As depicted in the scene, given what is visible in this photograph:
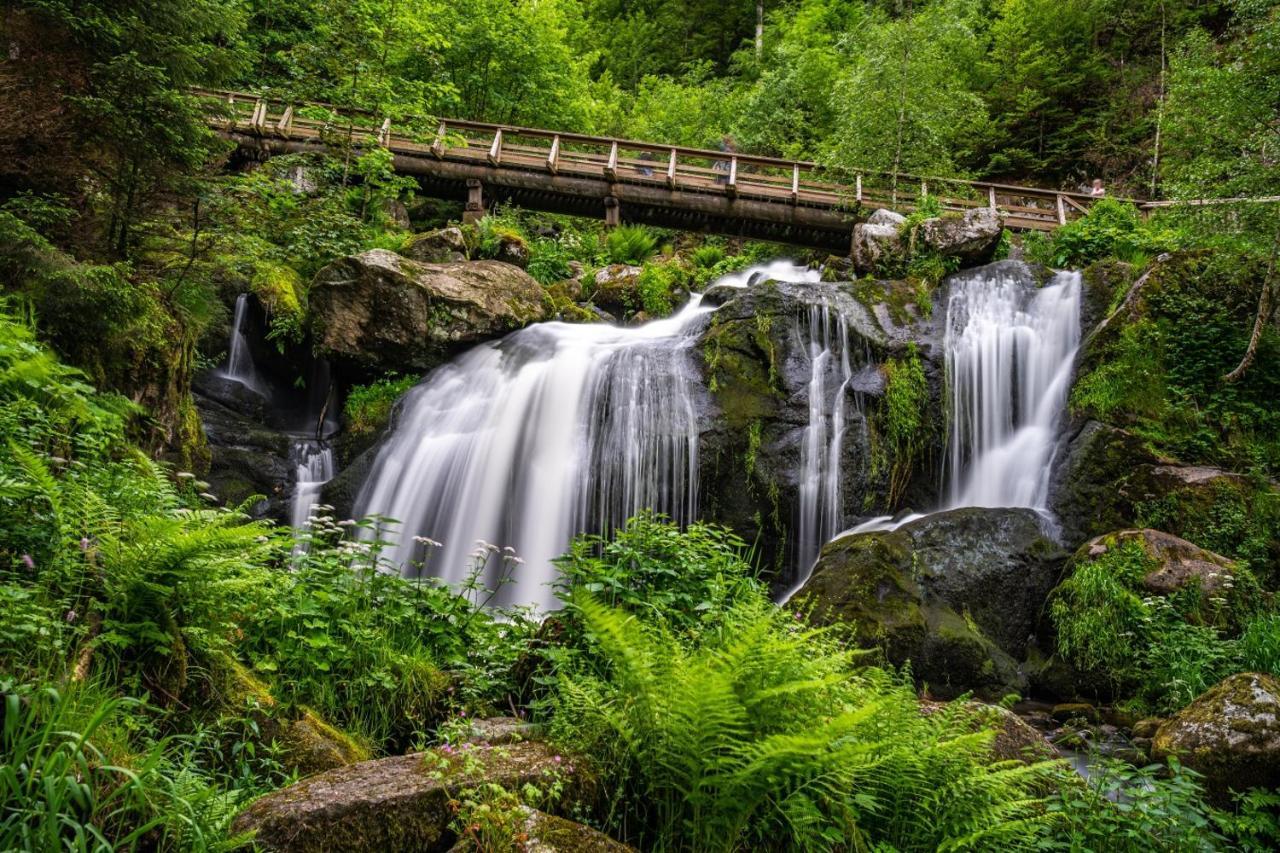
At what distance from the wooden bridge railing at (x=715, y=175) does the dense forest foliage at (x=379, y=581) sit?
8.07 ft

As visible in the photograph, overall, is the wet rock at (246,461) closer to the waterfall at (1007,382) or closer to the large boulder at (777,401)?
the large boulder at (777,401)

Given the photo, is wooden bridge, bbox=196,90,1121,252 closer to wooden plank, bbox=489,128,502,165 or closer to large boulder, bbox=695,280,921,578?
wooden plank, bbox=489,128,502,165

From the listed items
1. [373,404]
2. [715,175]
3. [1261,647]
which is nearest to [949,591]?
[1261,647]

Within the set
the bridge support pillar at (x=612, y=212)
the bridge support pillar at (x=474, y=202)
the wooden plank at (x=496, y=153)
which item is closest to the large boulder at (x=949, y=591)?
the bridge support pillar at (x=612, y=212)

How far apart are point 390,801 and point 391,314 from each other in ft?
34.9

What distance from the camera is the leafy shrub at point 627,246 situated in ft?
59.2

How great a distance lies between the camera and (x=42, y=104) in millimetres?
6316

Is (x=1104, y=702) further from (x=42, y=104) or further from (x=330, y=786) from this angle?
(x=42, y=104)

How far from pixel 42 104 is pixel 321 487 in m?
5.74

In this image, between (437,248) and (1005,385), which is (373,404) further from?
(1005,385)

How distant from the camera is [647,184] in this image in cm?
1848

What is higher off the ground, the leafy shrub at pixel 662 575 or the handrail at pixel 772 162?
the handrail at pixel 772 162

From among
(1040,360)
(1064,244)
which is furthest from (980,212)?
(1040,360)

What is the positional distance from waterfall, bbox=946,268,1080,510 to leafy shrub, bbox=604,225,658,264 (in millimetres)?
8571
